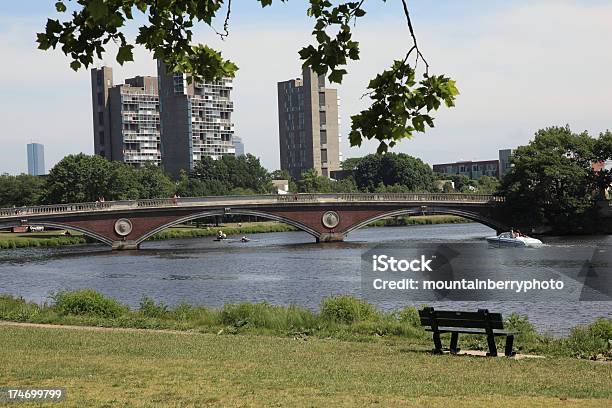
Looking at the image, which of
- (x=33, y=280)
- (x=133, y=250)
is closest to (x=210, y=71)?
(x=33, y=280)

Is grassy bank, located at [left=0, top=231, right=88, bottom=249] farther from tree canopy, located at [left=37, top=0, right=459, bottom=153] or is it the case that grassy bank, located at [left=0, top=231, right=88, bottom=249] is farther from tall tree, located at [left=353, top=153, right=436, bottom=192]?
tree canopy, located at [left=37, top=0, right=459, bottom=153]

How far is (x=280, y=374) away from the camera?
651 inches

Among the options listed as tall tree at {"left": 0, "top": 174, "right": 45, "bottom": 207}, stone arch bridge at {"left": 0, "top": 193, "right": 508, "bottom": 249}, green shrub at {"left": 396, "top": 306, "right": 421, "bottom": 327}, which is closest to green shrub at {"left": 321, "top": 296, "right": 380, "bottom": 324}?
green shrub at {"left": 396, "top": 306, "right": 421, "bottom": 327}

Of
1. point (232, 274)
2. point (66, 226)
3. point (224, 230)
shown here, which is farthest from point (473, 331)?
point (224, 230)

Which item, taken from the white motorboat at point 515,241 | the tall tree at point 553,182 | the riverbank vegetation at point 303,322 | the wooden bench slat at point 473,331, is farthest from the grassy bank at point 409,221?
the wooden bench slat at point 473,331

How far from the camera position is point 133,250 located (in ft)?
300

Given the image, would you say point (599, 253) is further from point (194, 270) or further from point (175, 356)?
point (175, 356)

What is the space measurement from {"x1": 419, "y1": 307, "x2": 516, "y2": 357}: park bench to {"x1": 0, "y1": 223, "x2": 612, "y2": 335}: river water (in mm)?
9684

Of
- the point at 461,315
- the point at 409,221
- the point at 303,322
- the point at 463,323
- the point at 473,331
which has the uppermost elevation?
the point at 461,315

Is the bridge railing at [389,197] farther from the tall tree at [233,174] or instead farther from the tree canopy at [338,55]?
the tree canopy at [338,55]

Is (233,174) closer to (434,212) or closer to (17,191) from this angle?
(17,191)

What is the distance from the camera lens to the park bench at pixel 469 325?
64.4ft

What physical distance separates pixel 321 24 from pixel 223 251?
254ft

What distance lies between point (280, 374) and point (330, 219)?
271 feet
